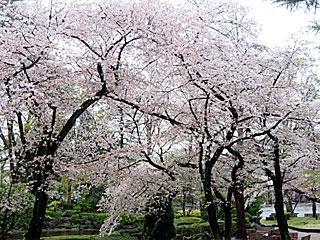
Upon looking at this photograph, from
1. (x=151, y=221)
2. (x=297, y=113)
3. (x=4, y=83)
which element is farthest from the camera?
(x=151, y=221)

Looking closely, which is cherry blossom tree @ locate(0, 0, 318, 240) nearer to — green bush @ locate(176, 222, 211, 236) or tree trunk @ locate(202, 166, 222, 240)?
tree trunk @ locate(202, 166, 222, 240)

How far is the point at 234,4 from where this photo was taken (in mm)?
6594

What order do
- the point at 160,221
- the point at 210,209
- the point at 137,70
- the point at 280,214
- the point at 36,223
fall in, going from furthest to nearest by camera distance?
the point at 160,221
the point at 280,214
the point at 137,70
the point at 210,209
the point at 36,223

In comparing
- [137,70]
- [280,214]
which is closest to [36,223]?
[137,70]

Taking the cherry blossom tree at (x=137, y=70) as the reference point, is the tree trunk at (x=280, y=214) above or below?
below

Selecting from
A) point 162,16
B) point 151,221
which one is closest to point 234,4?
point 162,16

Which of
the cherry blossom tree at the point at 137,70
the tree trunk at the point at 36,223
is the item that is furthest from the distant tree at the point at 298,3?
the tree trunk at the point at 36,223

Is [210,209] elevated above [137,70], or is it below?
below

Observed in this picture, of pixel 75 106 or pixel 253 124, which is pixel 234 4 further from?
pixel 75 106

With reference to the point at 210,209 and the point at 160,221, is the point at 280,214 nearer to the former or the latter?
the point at 210,209

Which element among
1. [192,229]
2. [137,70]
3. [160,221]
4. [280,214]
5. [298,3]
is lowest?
[192,229]

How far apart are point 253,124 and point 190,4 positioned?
296 centimetres

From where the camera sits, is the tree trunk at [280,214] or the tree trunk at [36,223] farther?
the tree trunk at [280,214]

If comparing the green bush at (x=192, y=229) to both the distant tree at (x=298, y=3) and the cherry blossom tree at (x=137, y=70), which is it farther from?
the distant tree at (x=298, y=3)
